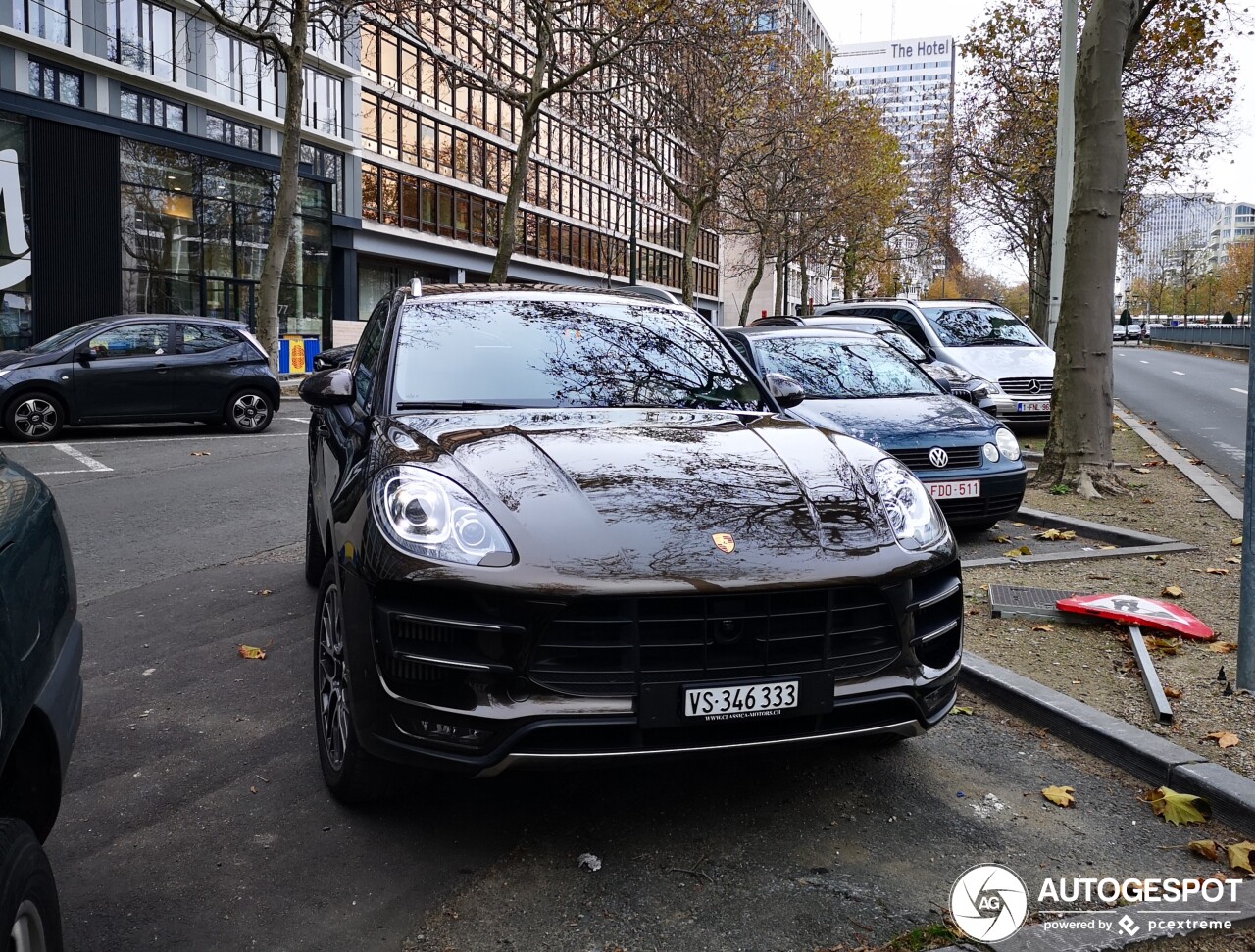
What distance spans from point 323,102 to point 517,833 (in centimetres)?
4365

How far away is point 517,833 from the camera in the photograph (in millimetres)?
3326

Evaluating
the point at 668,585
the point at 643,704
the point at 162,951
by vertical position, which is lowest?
the point at 162,951

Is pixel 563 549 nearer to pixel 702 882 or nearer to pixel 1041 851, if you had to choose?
pixel 702 882

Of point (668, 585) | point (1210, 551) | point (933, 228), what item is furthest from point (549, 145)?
point (668, 585)

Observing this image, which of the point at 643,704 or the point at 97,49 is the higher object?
the point at 97,49

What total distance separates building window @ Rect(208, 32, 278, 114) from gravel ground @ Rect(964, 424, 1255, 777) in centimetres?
3669

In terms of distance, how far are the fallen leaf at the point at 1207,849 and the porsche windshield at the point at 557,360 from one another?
218 centimetres

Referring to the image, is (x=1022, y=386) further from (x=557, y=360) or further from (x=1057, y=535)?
(x=557, y=360)

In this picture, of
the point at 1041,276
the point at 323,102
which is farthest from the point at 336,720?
the point at 323,102

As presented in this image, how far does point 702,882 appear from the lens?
119 inches

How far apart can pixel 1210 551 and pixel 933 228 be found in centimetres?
5135

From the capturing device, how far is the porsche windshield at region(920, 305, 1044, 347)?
53.5 feet

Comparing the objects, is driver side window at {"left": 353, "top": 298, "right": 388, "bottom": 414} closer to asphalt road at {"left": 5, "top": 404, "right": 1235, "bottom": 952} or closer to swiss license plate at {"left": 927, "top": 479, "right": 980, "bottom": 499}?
asphalt road at {"left": 5, "top": 404, "right": 1235, "bottom": 952}

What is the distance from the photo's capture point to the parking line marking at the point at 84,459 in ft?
38.2
